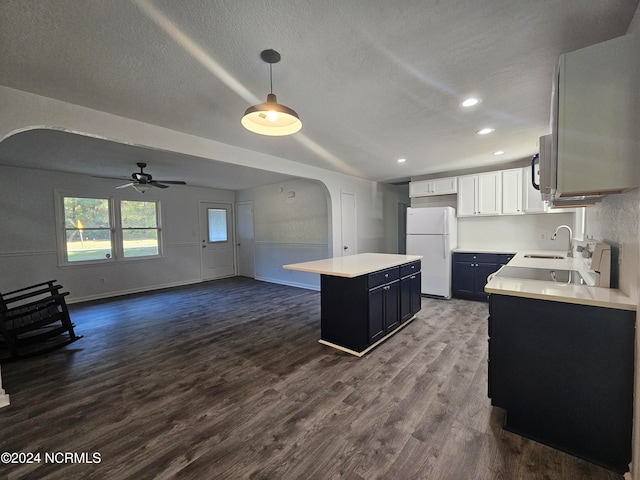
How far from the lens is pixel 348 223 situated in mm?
5445

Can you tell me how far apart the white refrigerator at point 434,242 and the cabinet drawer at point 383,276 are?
6.24 feet

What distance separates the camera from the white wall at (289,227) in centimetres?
556

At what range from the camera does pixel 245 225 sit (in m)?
7.30

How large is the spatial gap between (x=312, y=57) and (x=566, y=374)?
2.47m

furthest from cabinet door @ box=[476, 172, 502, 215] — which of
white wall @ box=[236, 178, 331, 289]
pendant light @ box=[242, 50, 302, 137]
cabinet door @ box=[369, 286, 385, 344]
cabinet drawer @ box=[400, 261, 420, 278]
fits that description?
pendant light @ box=[242, 50, 302, 137]

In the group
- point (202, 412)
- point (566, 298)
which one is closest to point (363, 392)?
point (202, 412)

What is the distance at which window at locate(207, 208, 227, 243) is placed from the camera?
703 centimetres

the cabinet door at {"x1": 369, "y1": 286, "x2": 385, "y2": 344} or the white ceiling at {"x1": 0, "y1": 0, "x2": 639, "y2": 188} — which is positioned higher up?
the white ceiling at {"x1": 0, "y1": 0, "x2": 639, "y2": 188}

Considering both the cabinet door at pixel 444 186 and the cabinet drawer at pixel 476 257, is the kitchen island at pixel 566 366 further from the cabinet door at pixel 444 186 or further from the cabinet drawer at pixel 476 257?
the cabinet door at pixel 444 186

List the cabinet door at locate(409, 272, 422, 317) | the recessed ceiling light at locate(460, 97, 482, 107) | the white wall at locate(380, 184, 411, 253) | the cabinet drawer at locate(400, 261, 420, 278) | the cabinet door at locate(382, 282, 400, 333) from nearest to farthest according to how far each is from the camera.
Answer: the recessed ceiling light at locate(460, 97, 482, 107), the cabinet door at locate(382, 282, 400, 333), the cabinet drawer at locate(400, 261, 420, 278), the cabinet door at locate(409, 272, 422, 317), the white wall at locate(380, 184, 411, 253)

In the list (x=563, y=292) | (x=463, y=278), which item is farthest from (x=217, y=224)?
(x=563, y=292)

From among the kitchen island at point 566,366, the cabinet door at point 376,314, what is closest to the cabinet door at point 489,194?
the cabinet door at point 376,314

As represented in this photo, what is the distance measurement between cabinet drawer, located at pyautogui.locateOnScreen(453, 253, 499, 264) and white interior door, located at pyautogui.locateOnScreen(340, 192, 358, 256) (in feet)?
6.46

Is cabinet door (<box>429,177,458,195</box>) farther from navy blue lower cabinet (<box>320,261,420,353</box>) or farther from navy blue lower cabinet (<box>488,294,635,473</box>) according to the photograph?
navy blue lower cabinet (<box>488,294,635,473</box>)
